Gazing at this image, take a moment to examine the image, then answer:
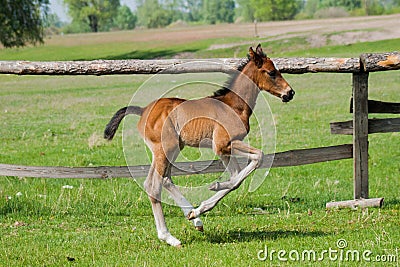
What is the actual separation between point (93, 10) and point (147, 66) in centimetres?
10952

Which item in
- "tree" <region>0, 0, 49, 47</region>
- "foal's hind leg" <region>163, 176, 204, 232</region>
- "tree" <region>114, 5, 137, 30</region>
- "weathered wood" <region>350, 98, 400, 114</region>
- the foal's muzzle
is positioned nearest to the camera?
the foal's muzzle

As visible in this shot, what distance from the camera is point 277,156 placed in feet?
29.9

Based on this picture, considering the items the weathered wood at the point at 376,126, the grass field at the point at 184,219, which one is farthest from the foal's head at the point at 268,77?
the weathered wood at the point at 376,126

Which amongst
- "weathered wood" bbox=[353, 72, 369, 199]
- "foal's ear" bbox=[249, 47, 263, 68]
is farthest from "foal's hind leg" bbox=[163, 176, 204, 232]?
"weathered wood" bbox=[353, 72, 369, 199]

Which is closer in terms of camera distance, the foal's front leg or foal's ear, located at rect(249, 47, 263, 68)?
the foal's front leg

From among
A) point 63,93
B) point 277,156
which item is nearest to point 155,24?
point 63,93

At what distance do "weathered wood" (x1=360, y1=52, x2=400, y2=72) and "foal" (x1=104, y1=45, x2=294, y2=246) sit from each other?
189 centimetres

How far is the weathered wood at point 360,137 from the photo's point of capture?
29.1ft

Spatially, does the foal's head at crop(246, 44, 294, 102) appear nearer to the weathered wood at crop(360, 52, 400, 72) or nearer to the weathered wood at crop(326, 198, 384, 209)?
Result: the weathered wood at crop(360, 52, 400, 72)

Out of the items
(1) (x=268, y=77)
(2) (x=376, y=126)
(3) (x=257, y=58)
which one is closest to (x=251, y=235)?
(1) (x=268, y=77)

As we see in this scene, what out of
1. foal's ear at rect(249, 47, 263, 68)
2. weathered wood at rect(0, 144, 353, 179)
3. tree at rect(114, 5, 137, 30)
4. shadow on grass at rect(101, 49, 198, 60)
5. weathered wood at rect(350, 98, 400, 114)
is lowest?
tree at rect(114, 5, 137, 30)

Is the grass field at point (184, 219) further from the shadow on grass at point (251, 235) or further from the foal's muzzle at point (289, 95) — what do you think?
the foal's muzzle at point (289, 95)

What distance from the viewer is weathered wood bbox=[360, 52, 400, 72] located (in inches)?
326

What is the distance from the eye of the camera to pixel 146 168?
8.87 meters
